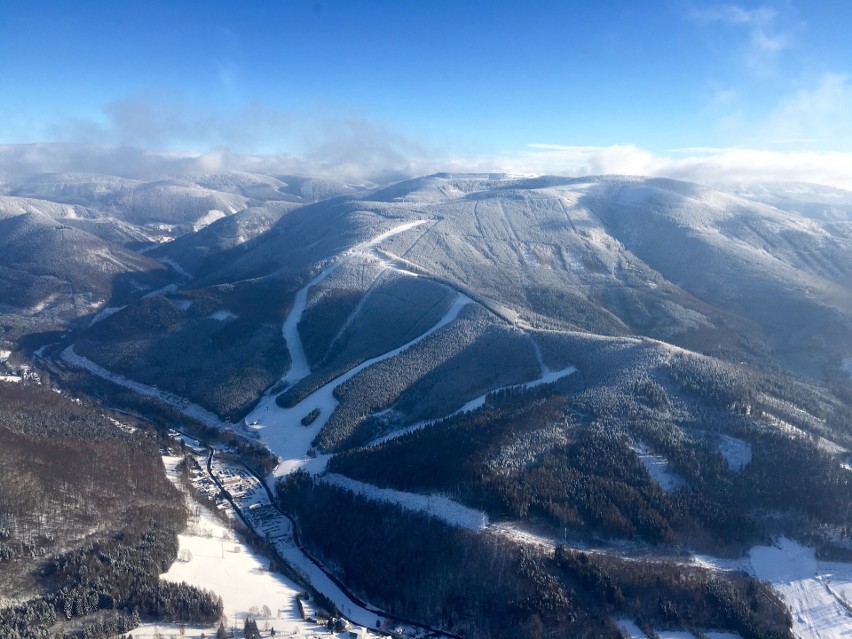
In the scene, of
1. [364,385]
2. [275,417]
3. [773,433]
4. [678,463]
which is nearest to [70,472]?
→ [275,417]

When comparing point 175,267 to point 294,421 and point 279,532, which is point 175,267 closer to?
point 294,421

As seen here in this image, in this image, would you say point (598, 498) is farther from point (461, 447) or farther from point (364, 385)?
point (364, 385)

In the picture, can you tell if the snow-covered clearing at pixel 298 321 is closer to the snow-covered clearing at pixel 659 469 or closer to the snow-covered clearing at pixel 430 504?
the snow-covered clearing at pixel 430 504

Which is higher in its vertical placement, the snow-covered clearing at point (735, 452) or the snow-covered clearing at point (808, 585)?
the snow-covered clearing at point (735, 452)

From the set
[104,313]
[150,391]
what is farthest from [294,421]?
[104,313]

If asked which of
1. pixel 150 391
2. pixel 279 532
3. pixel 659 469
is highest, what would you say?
pixel 659 469

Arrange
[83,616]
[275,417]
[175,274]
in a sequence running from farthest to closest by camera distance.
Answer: [175,274]
[275,417]
[83,616]

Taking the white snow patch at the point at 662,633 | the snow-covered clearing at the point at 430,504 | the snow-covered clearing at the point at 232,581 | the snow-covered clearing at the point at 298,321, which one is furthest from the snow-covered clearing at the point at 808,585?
the snow-covered clearing at the point at 298,321
